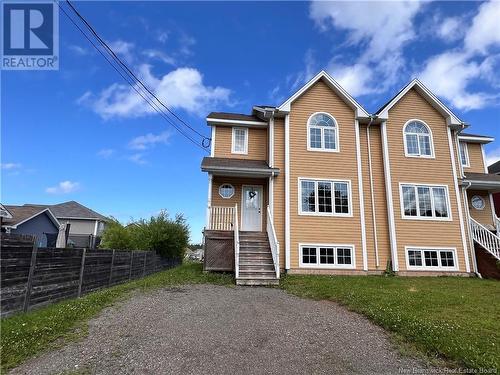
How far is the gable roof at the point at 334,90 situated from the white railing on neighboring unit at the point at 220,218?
16.7ft

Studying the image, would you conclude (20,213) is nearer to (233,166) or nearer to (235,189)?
(235,189)

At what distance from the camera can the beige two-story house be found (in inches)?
479

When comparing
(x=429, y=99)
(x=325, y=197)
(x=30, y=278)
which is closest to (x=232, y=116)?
(x=325, y=197)

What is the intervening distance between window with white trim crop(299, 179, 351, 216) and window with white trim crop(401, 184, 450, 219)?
2.55 m

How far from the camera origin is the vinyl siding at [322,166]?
12.2 metres

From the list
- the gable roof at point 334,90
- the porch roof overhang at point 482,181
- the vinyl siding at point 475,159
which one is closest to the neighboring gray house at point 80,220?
the gable roof at point 334,90

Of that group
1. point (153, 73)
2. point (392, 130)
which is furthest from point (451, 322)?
point (153, 73)

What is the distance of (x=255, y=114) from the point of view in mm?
15906

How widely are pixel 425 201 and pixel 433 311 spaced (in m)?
8.31

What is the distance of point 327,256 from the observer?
40.0 ft

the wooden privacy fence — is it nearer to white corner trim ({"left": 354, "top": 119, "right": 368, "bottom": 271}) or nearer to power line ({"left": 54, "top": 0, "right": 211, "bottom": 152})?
power line ({"left": 54, "top": 0, "right": 211, "bottom": 152})

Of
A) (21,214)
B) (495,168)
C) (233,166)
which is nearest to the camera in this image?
(233,166)

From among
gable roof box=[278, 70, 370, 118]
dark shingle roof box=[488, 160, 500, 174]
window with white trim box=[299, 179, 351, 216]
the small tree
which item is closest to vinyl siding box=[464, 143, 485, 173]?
gable roof box=[278, 70, 370, 118]

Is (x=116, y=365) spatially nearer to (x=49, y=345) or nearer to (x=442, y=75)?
(x=49, y=345)
